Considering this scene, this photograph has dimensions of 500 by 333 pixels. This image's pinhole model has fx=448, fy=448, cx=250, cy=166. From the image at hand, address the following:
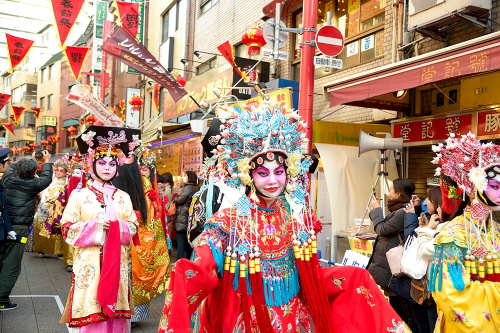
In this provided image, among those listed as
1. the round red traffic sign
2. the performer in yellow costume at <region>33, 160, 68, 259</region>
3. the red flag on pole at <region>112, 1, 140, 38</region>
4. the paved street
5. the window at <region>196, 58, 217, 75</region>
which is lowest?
the paved street

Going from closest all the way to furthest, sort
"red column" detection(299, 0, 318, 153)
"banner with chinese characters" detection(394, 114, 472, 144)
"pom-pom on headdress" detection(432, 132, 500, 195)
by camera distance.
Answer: "pom-pom on headdress" detection(432, 132, 500, 195), "red column" detection(299, 0, 318, 153), "banner with chinese characters" detection(394, 114, 472, 144)

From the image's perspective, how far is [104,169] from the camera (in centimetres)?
425

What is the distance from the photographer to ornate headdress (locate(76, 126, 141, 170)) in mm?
4293

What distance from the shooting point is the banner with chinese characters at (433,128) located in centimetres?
622

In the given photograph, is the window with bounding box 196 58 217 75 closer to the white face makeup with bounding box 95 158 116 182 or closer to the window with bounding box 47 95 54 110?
the white face makeup with bounding box 95 158 116 182

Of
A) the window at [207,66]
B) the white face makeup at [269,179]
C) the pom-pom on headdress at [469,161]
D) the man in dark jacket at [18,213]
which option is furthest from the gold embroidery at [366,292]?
the window at [207,66]

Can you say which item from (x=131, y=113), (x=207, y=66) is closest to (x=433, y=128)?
(x=207, y=66)

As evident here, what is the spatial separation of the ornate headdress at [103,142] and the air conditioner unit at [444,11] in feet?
14.9

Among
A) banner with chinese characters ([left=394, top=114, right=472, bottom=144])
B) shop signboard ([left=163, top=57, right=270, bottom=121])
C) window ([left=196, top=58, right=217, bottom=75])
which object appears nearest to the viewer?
banner with chinese characters ([left=394, top=114, right=472, bottom=144])

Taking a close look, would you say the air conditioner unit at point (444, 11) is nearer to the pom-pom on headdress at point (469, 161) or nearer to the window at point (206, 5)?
the pom-pom on headdress at point (469, 161)

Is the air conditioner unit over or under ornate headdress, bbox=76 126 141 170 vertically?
over

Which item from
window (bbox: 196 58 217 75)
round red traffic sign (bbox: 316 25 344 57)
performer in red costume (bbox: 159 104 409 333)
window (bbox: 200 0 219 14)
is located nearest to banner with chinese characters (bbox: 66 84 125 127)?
round red traffic sign (bbox: 316 25 344 57)

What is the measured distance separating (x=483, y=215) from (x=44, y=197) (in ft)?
29.9

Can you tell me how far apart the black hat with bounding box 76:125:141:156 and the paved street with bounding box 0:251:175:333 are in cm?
211
